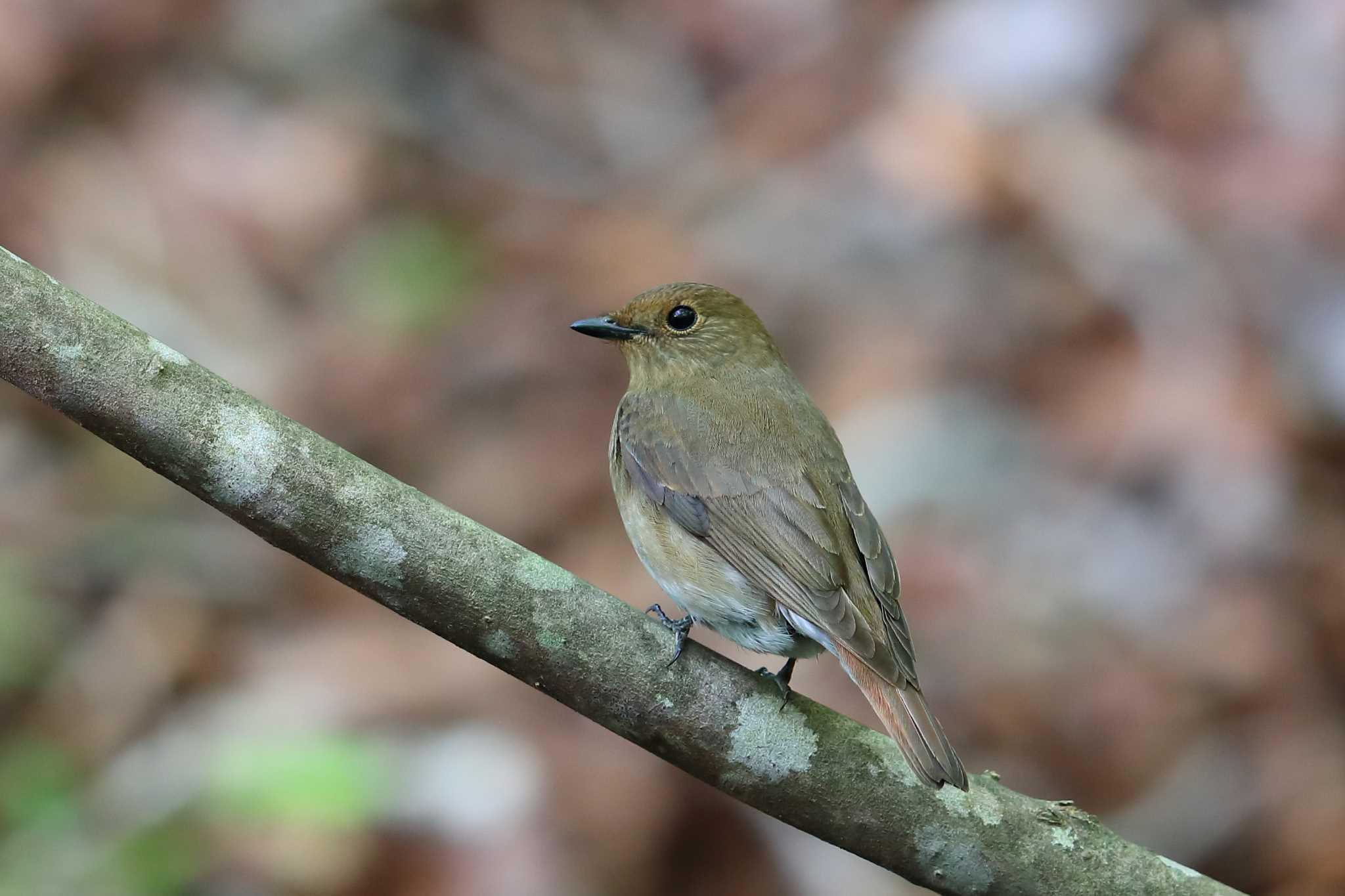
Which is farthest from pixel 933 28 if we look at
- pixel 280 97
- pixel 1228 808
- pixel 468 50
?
pixel 1228 808

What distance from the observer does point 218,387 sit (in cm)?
227

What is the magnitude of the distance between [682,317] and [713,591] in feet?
2.64

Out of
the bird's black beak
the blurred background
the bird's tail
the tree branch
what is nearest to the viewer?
the tree branch

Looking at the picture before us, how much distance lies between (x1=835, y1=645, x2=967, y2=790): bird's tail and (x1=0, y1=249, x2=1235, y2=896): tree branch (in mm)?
62

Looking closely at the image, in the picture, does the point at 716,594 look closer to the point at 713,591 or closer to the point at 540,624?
the point at 713,591

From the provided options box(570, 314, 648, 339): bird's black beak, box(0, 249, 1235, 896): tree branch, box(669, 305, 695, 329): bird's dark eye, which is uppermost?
box(669, 305, 695, 329): bird's dark eye

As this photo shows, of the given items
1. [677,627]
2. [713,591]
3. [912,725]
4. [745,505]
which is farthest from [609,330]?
[912,725]

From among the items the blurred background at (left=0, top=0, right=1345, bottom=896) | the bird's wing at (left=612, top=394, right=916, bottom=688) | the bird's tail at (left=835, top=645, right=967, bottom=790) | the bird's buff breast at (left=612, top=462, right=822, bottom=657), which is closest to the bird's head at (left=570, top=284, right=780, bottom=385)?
the bird's wing at (left=612, top=394, right=916, bottom=688)

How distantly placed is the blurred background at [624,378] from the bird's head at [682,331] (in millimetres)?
1477

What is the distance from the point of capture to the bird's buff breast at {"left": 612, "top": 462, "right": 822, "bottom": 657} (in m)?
2.87

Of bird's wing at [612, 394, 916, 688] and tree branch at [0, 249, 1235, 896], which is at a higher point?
bird's wing at [612, 394, 916, 688]

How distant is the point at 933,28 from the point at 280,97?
11.3ft

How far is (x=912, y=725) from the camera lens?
2.48m

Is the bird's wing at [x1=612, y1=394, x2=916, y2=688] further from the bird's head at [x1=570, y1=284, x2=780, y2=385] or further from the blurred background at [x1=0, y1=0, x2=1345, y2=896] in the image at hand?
the blurred background at [x1=0, y1=0, x2=1345, y2=896]
